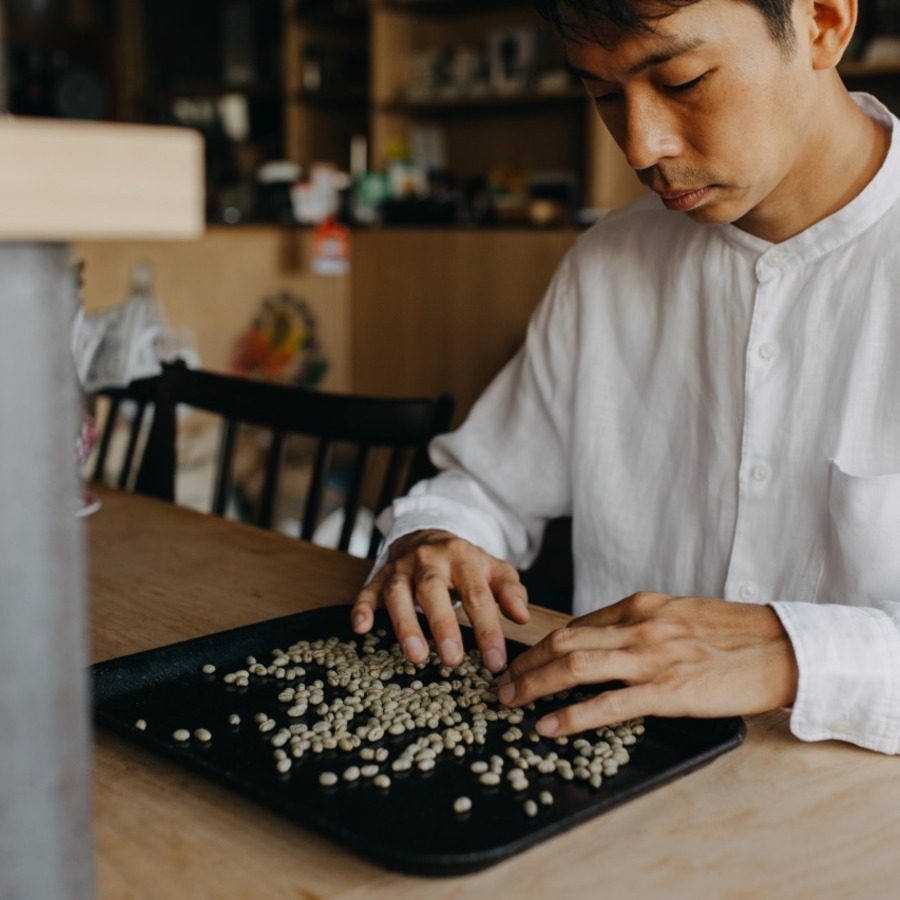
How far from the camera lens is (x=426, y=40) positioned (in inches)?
210

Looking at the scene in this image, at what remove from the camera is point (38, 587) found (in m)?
0.45

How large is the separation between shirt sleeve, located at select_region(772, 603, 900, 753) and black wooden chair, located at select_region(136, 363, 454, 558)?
0.66 meters

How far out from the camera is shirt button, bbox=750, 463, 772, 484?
1372mm

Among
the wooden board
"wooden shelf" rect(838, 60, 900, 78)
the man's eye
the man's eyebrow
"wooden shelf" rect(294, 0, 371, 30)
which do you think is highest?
"wooden shelf" rect(294, 0, 371, 30)

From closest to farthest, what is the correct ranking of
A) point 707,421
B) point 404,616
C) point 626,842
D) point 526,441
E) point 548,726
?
point 626,842 < point 548,726 < point 404,616 < point 707,421 < point 526,441

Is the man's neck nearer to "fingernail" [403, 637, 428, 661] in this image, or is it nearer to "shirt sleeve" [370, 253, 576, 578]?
"shirt sleeve" [370, 253, 576, 578]

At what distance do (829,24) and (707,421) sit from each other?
1.56ft

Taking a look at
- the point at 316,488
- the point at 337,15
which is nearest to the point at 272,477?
the point at 316,488

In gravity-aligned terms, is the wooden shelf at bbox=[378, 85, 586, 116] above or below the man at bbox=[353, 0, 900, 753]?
above

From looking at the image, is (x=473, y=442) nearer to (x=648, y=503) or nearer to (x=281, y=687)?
(x=648, y=503)

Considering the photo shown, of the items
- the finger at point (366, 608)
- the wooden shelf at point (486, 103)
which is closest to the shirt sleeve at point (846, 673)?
the finger at point (366, 608)

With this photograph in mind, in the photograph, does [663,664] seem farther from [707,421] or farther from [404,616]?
[707,421]

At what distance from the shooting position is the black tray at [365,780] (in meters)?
0.71

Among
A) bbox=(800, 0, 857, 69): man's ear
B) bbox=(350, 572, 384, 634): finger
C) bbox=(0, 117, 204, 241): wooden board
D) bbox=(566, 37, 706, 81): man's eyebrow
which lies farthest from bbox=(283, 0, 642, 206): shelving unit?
bbox=(0, 117, 204, 241): wooden board
